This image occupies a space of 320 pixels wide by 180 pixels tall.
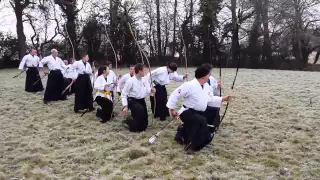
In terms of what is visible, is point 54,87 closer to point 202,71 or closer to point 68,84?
point 68,84

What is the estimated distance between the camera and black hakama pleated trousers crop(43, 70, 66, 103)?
949 centimetres

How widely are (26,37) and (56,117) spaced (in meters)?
18.8

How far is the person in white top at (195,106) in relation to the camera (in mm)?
5242

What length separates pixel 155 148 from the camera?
18.4 ft

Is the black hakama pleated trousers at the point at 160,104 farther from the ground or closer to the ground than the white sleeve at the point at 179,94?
closer to the ground

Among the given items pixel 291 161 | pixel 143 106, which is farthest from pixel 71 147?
pixel 291 161

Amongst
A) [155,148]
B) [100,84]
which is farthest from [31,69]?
[155,148]

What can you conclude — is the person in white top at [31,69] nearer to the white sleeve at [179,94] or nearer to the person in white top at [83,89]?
→ the person in white top at [83,89]

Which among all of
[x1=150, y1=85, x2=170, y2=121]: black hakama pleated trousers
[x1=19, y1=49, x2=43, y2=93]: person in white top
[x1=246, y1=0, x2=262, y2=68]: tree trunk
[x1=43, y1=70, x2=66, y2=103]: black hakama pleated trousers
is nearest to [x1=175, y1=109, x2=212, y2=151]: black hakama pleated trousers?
[x1=150, y1=85, x2=170, y2=121]: black hakama pleated trousers

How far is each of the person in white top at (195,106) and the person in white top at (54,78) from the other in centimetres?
504

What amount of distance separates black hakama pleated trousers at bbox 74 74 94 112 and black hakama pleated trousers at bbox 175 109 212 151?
339 centimetres

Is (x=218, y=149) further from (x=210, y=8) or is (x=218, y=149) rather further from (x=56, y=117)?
(x=210, y=8)

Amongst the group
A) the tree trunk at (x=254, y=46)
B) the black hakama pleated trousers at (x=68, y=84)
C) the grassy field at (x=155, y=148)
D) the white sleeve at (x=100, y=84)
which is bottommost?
the grassy field at (x=155, y=148)

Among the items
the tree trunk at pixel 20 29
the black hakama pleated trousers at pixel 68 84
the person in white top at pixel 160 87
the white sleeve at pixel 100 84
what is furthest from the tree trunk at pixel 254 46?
the white sleeve at pixel 100 84
